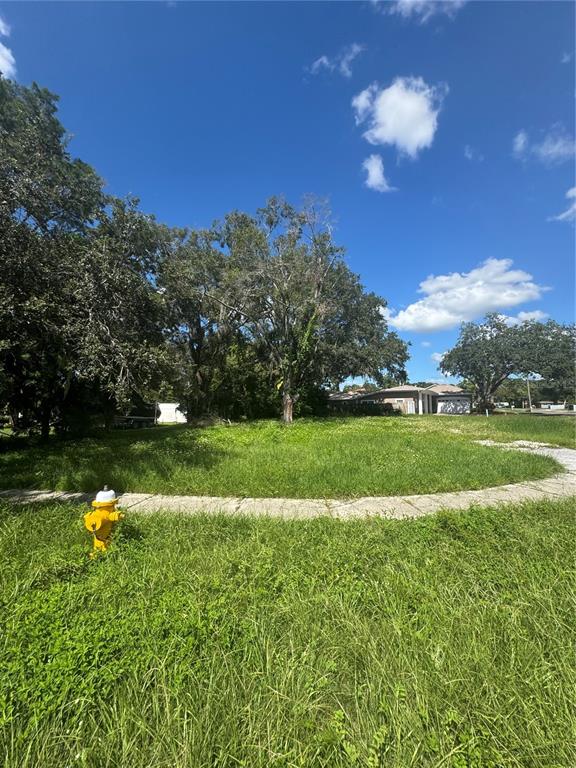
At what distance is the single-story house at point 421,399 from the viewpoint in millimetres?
39938

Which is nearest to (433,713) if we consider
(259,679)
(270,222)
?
(259,679)

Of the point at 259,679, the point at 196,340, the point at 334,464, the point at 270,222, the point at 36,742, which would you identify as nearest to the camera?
the point at 36,742

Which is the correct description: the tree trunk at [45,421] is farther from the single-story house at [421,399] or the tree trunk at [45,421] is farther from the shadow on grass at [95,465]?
the single-story house at [421,399]

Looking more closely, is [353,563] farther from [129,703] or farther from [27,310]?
[27,310]

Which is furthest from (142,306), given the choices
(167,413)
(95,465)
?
(167,413)

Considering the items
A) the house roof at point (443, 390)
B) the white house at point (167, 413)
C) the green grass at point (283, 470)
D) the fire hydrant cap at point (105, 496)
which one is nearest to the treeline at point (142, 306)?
the green grass at point (283, 470)

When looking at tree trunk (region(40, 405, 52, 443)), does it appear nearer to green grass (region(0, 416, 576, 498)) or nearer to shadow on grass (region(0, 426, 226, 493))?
shadow on grass (region(0, 426, 226, 493))

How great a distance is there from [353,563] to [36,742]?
2.00m

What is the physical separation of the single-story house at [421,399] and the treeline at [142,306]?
10762mm

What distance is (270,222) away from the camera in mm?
18016

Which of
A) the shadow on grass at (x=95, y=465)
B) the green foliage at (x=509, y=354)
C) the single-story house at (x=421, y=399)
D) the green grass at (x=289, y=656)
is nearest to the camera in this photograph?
the green grass at (x=289, y=656)

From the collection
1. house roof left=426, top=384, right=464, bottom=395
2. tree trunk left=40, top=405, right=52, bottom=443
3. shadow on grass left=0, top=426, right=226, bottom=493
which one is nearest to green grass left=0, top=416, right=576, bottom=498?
shadow on grass left=0, top=426, right=226, bottom=493

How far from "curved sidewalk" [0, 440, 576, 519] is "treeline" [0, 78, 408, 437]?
6.49ft

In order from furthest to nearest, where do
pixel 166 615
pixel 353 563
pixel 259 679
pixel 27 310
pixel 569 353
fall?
pixel 569 353 < pixel 27 310 < pixel 353 563 < pixel 166 615 < pixel 259 679
